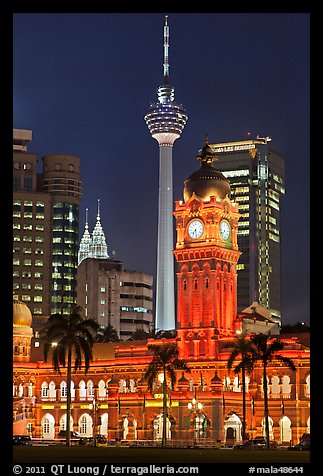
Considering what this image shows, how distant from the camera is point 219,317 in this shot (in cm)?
13338

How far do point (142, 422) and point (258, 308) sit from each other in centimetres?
3551

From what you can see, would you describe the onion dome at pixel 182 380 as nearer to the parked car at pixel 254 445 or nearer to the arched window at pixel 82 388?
the arched window at pixel 82 388

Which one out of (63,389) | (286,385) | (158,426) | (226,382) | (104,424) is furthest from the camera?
(63,389)

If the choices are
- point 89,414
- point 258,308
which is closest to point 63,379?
point 89,414

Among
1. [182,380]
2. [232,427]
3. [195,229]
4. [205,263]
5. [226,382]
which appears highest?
[195,229]

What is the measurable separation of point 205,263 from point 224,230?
5.00m

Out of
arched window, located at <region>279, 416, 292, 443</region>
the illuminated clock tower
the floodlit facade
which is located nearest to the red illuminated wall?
the illuminated clock tower

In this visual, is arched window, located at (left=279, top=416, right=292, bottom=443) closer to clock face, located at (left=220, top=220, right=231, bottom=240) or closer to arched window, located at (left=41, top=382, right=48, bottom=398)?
clock face, located at (left=220, top=220, right=231, bottom=240)

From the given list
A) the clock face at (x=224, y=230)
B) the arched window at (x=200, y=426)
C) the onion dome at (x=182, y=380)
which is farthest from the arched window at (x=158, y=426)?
the clock face at (x=224, y=230)

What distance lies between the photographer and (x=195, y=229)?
135 metres

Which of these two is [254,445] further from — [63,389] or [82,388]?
[63,389]

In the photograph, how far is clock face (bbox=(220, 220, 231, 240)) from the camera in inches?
5344

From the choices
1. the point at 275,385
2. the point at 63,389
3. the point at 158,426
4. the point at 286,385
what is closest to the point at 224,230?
the point at 275,385
